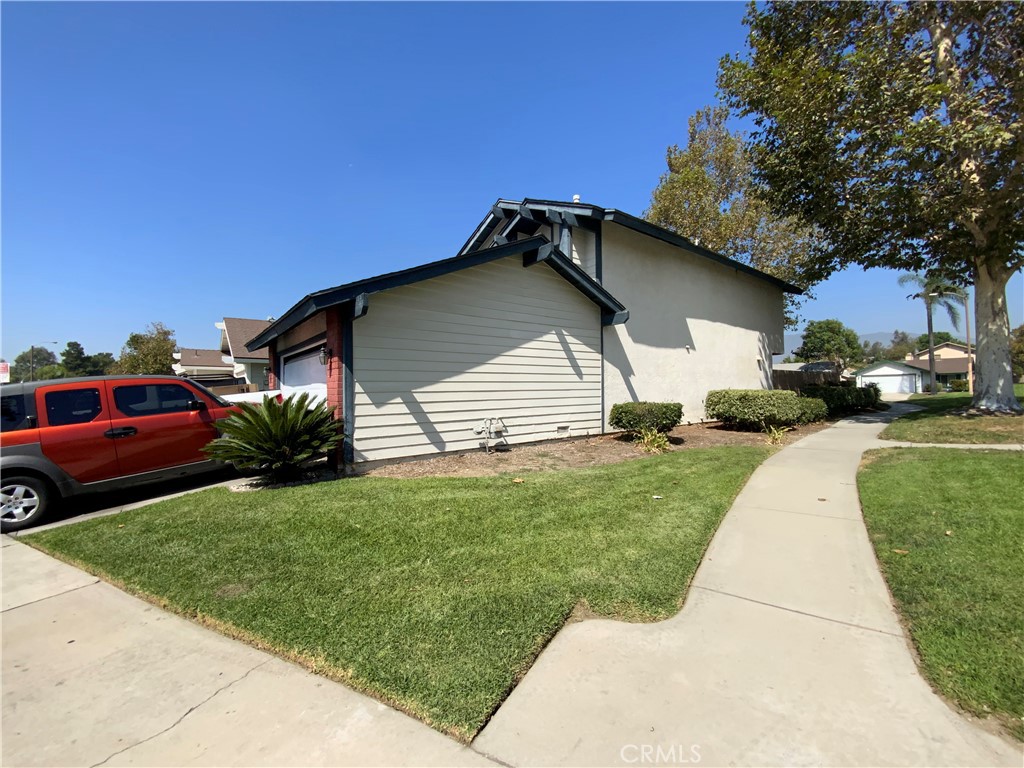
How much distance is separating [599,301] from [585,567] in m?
8.39

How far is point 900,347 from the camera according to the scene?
105188mm

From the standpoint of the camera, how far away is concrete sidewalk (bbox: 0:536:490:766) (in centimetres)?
213

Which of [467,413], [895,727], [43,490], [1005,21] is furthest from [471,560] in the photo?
[1005,21]

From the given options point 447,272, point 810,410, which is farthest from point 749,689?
point 810,410

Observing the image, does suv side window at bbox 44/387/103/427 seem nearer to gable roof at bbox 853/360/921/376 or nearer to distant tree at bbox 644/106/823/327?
distant tree at bbox 644/106/823/327

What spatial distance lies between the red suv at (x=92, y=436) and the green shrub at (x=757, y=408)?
39.8 ft

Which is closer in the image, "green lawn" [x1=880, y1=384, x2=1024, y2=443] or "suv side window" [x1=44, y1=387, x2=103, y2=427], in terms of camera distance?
"suv side window" [x1=44, y1=387, x2=103, y2=427]

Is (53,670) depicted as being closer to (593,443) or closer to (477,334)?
(477,334)

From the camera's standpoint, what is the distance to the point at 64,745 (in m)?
2.26

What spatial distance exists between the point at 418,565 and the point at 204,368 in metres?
30.9

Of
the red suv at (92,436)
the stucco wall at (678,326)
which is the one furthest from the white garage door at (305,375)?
the stucco wall at (678,326)

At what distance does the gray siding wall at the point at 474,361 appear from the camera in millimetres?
7961

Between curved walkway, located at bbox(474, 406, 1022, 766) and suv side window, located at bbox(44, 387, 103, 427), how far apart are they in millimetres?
7085

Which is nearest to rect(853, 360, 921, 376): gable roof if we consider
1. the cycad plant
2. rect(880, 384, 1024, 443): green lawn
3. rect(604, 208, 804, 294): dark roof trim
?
rect(604, 208, 804, 294): dark roof trim
